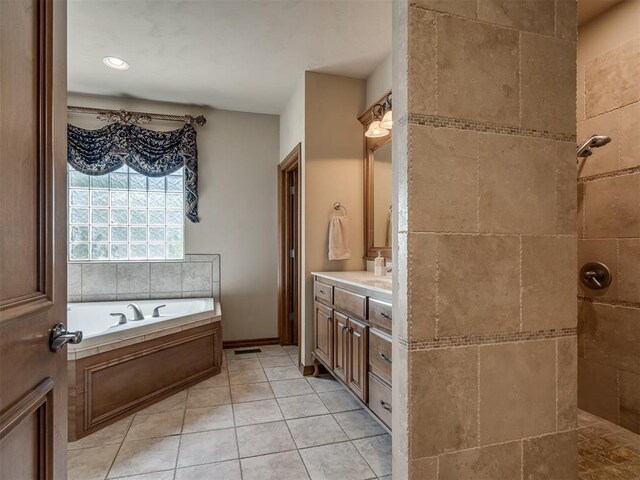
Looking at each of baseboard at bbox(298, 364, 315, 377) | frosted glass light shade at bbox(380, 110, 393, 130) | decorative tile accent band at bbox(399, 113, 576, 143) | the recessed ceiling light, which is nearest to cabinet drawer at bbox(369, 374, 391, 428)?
baseboard at bbox(298, 364, 315, 377)

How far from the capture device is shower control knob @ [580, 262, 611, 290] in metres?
2.21

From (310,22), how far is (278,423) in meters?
2.62

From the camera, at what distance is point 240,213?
4109 millimetres

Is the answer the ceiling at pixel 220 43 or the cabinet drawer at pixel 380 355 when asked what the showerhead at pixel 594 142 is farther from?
the cabinet drawer at pixel 380 355

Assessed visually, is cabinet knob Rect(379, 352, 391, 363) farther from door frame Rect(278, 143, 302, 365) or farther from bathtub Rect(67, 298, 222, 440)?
door frame Rect(278, 143, 302, 365)

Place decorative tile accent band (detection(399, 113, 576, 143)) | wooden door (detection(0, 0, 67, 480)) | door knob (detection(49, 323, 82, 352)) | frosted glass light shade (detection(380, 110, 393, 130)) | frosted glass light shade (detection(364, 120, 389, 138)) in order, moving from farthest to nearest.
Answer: frosted glass light shade (detection(364, 120, 389, 138))
frosted glass light shade (detection(380, 110, 393, 130))
decorative tile accent band (detection(399, 113, 576, 143))
door knob (detection(49, 323, 82, 352))
wooden door (detection(0, 0, 67, 480))

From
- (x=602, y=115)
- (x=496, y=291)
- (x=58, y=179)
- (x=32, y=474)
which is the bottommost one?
(x=32, y=474)

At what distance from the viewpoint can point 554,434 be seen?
1.42 meters

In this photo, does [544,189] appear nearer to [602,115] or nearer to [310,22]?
[602,115]

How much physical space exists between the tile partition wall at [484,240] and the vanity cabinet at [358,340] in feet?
1.89

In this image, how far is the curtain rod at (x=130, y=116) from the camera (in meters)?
3.62

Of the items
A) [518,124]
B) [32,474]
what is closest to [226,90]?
[518,124]

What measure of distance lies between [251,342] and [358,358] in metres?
2.14

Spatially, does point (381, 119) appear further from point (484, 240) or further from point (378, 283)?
point (484, 240)
